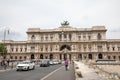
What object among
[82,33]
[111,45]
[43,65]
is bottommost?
[43,65]

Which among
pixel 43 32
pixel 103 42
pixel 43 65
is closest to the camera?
pixel 43 65

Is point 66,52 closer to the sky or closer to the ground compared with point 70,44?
closer to the ground

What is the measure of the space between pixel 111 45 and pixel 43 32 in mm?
33973

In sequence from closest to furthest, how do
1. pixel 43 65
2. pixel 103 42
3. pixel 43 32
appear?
pixel 43 65
pixel 103 42
pixel 43 32

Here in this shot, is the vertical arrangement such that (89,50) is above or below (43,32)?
below

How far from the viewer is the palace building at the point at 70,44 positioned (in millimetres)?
88250

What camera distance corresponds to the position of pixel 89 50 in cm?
8925

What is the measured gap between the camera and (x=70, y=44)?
9000 cm

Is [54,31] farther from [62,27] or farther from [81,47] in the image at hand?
[81,47]

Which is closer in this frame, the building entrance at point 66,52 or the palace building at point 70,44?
the building entrance at point 66,52

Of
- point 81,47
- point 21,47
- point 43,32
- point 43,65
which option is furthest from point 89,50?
point 43,65

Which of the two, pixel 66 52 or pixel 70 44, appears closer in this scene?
pixel 66 52

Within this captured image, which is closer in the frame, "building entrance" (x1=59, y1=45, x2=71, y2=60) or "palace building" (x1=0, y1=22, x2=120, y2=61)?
"building entrance" (x1=59, y1=45, x2=71, y2=60)

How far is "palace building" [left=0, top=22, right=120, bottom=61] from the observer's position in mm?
88250
